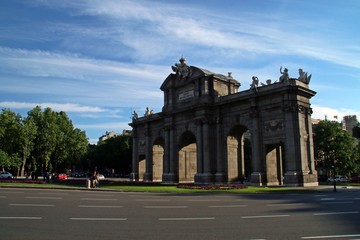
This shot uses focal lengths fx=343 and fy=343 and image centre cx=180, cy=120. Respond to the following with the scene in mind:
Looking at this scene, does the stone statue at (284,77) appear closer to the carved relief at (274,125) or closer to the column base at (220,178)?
the carved relief at (274,125)

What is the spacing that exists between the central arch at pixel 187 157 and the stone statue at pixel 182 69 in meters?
8.89

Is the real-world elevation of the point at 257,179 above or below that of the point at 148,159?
→ below

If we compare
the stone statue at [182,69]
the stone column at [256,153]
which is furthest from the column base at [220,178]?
the stone statue at [182,69]

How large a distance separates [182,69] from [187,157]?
14.4m

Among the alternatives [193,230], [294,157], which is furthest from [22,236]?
[294,157]

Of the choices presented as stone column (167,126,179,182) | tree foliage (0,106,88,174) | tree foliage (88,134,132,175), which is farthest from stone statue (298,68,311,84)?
tree foliage (88,134,132,175)

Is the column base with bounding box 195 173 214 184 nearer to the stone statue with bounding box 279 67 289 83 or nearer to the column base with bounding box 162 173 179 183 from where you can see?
the column base with bounding box 162 173 179 183

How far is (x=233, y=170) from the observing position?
48.7 metres

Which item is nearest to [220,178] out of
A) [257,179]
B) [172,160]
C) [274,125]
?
[257,179]

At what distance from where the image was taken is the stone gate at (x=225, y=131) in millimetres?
40250

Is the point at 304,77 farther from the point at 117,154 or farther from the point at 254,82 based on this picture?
the point at 117,154

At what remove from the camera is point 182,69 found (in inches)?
2120

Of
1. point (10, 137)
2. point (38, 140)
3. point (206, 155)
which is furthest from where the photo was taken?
point (38, 140)

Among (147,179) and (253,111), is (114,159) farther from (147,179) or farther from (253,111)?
(253,111)
